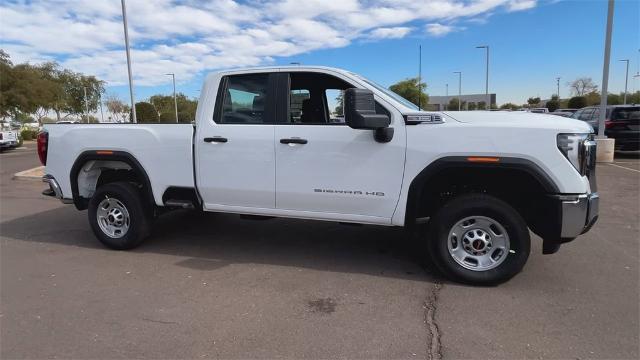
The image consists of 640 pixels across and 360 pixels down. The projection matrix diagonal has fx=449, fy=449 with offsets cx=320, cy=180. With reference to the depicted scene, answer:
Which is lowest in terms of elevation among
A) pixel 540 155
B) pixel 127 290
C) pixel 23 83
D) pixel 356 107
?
pixel 127 290

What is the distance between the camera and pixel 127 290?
4.11 meters

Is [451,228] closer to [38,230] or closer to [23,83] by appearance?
[38,230]

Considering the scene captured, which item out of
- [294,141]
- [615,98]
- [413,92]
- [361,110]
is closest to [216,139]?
[294,141]

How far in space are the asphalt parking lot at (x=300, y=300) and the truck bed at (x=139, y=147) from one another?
898 millimetres

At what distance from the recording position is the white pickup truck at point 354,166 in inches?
151

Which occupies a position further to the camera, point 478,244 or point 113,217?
point 113,217

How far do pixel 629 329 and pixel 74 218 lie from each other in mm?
7215

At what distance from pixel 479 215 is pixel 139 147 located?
3658 mm

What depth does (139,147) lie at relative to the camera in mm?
5027

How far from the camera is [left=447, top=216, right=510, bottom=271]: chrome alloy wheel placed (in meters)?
4.04

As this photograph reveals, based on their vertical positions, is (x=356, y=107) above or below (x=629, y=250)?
above

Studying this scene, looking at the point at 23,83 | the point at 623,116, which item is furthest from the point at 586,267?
→ the point at 23,83

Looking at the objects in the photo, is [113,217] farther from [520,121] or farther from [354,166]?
[520,121]

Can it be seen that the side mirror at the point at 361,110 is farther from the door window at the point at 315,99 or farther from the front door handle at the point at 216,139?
the front door handle at the point at 216,139
